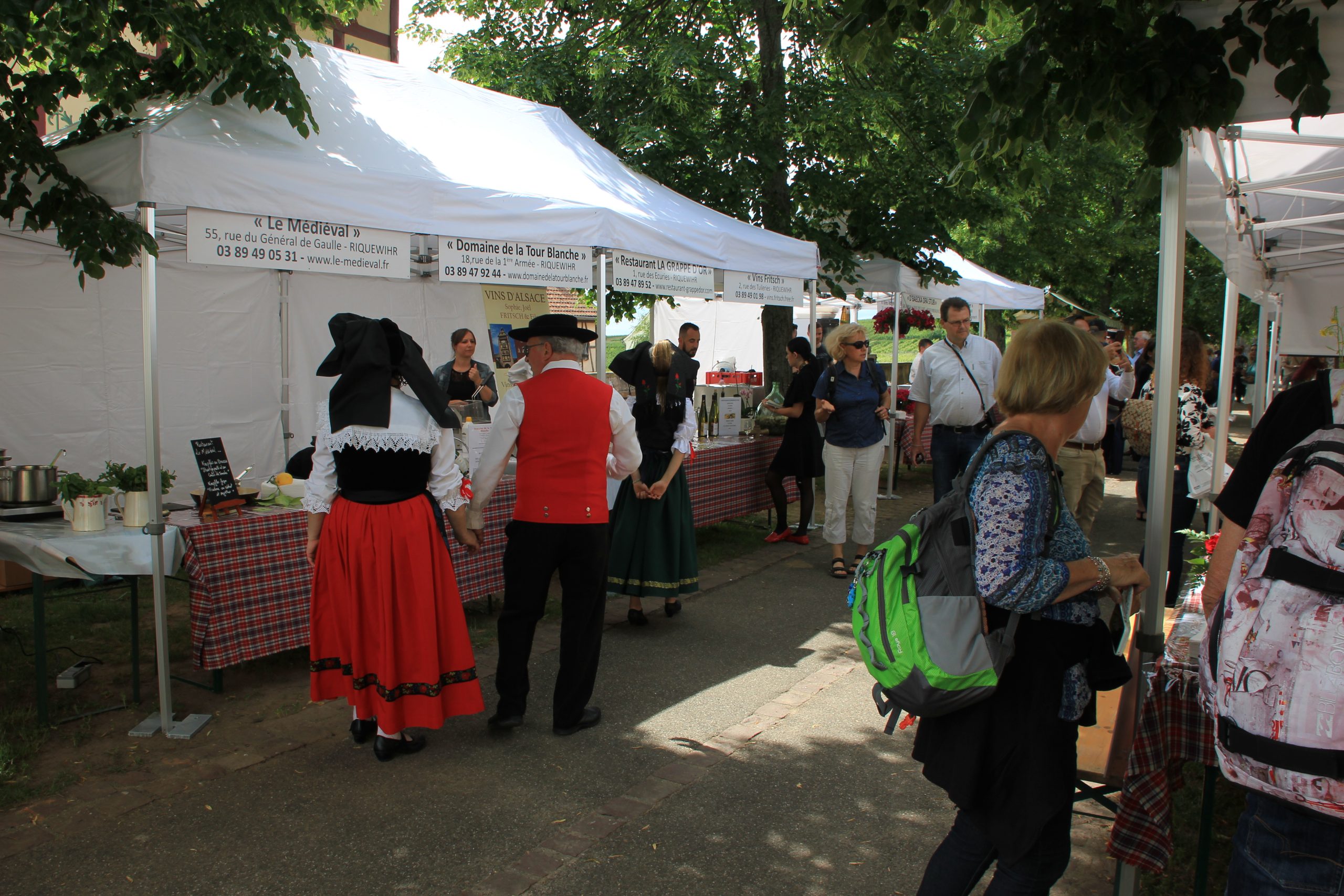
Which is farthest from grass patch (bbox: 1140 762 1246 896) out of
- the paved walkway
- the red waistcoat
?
the red waistcoat

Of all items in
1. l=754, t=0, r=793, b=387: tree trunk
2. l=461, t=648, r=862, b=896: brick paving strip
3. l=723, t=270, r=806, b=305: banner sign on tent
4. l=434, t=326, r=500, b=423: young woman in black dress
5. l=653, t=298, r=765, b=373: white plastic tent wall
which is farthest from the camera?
l=653, t=298, r=765, b=373: white plastic tent wall

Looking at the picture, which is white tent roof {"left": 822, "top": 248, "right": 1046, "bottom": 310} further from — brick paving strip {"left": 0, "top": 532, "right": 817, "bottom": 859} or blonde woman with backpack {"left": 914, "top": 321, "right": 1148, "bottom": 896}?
blonde woman with backpack {"left": 914, "top": 321, "right": 1148, "bottom": 896}

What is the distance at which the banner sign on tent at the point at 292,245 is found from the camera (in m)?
4.23

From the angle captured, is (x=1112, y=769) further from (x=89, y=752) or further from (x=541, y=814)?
(x=89, y=752)

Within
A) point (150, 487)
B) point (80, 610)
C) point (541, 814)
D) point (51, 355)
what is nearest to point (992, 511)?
point (541, 814)

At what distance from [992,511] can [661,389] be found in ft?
12.4

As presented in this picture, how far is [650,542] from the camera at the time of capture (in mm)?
5695

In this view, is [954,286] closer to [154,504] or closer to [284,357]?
[284,357]

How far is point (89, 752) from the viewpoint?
4016 mm

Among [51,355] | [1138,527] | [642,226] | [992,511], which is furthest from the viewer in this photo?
[1138,527]

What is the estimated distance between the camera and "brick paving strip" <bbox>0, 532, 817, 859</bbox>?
10.8 feet

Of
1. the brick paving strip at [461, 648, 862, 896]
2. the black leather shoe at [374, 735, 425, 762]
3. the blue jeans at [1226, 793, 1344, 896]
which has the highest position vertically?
the blue jeans at [1226, 793, 1344, 896]

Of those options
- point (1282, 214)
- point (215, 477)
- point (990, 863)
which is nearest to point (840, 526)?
point (1282, 214)

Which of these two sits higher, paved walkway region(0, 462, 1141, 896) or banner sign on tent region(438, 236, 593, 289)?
banner sign on tent region(438, 236, 593, 289)
